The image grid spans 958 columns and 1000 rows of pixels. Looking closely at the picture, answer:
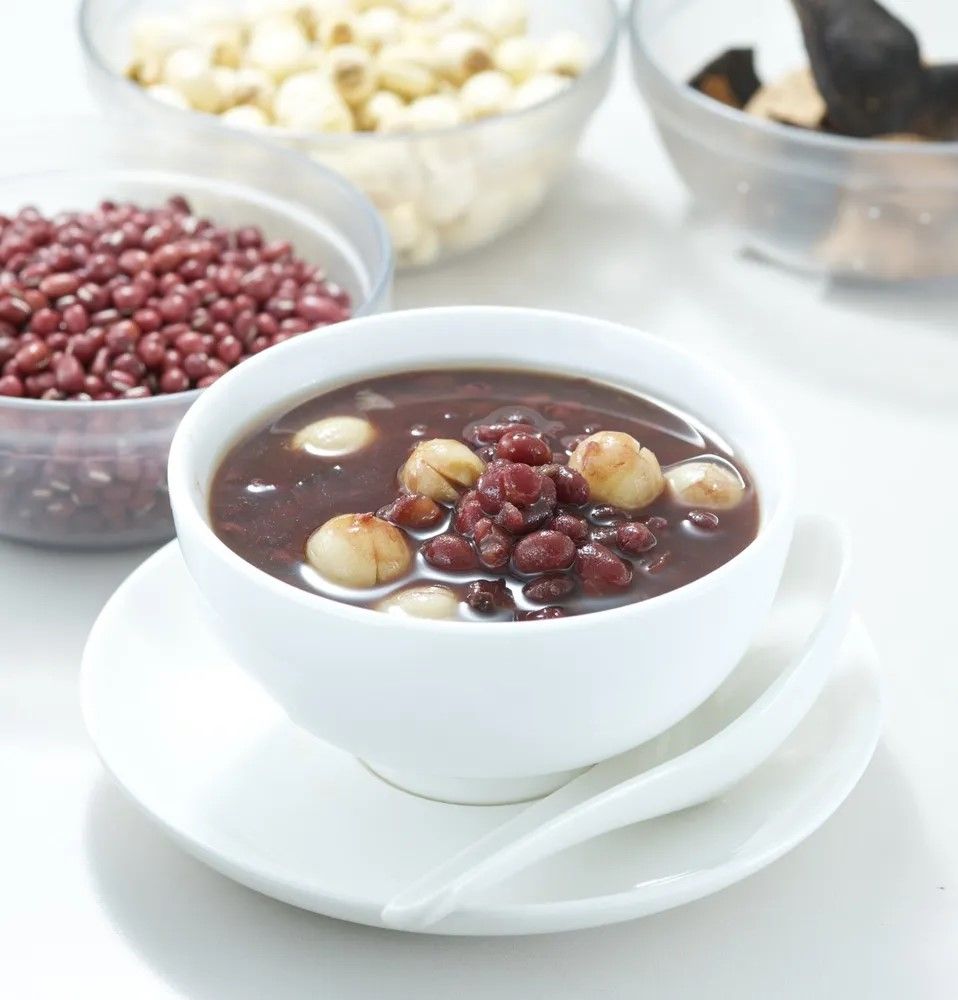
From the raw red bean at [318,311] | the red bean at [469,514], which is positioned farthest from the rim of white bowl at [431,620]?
the raw red bean at [318,311]

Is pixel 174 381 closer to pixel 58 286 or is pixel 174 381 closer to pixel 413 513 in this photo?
pixel 58 286

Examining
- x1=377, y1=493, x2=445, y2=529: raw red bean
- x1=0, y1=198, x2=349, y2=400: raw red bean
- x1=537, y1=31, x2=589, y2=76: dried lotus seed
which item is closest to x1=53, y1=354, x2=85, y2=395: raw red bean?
x1=0, y1=198, x2=349, y2=400: raw red bean

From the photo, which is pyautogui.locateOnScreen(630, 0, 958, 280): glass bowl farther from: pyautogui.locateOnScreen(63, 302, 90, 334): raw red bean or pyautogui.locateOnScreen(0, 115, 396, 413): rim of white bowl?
pyautogui.locateOnScreen(63, 302, 90, 334): raw red bean

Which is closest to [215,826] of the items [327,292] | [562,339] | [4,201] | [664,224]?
[562,339]

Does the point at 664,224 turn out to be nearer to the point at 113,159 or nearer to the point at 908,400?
the point at 908,400

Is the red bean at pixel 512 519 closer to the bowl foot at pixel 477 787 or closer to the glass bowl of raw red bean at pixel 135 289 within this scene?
the bowl foot at pixel 477 787

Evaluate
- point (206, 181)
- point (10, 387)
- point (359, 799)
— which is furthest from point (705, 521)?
point (206, 181)
